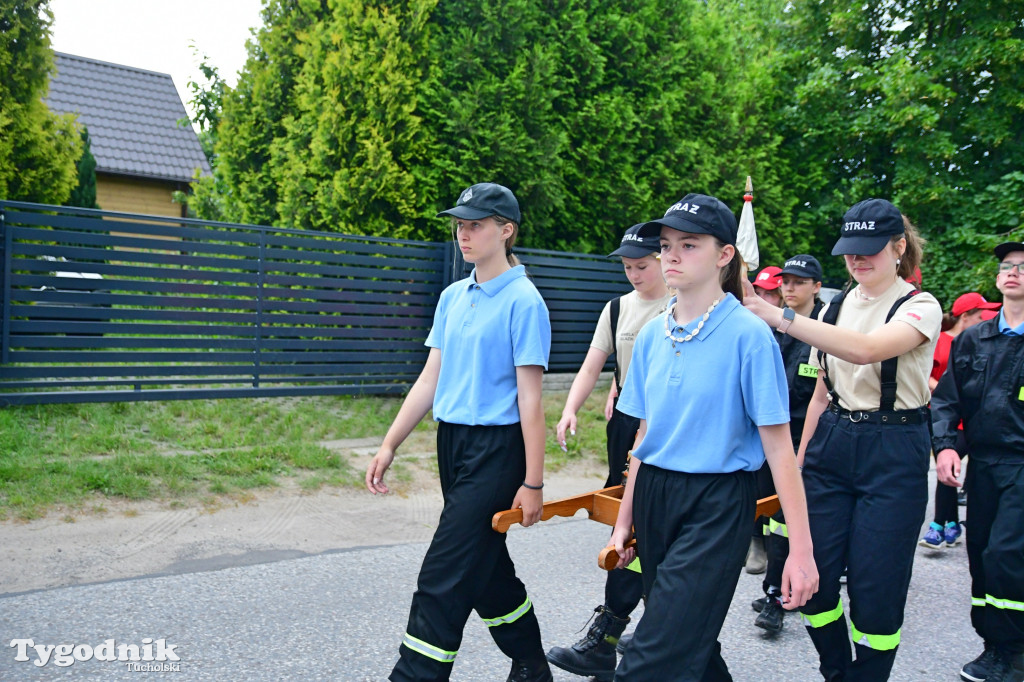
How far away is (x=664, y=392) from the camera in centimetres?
279

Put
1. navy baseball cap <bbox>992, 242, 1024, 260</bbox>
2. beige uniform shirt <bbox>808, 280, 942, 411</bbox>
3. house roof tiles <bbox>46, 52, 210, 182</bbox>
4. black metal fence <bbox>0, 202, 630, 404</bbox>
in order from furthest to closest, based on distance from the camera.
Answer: house roof tiles <bbox>46, 52, 210, 182</bbox>, black metal fence <bbox>0, 202, 630, 404</bbox>, navy baseball cap <bbox>992, 242, 1024, 260</bbox>, beige uniform shirt <bbox>808, 280, 942, 411</bbox>

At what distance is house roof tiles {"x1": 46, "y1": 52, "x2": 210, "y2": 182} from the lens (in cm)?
2169

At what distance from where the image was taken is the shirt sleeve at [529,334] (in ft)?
10.7

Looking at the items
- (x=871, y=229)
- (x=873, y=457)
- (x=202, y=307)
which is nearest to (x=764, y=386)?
(x=873, y=457)

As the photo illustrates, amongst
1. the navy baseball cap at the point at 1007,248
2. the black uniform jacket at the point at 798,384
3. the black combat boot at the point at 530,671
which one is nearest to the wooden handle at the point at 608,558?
the black combat boot at the point at 530,671

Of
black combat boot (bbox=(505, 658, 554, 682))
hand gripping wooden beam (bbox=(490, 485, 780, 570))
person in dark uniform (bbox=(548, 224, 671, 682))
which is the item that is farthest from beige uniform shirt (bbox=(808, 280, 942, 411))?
black combat boot (bbox=(505, 658, 554, 682))

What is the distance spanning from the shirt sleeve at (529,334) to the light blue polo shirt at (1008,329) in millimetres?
2486

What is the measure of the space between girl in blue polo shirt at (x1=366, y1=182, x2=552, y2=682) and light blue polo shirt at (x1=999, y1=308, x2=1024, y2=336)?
2.48m

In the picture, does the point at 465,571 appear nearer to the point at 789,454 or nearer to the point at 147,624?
the point at 789,454

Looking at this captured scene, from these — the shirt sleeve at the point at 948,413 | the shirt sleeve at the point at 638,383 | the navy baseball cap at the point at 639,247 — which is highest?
the navy baseball cap at the point at 639,247

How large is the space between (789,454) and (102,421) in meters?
6.76

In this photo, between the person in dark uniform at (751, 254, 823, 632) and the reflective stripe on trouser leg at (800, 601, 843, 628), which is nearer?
the reflective stripe on trouser leg at (800, 601, 843, 628)

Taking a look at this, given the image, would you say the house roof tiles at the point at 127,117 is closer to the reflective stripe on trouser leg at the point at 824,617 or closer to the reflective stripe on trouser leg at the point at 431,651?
the reflective stripe on trouser leg at the point at 431,651

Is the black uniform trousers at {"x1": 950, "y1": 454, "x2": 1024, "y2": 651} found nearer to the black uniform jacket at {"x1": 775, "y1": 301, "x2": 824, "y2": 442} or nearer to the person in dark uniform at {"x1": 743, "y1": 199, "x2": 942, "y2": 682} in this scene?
the person in dark uniform at {"x1": 743, "y1": 199, "x2": 942, "y2": 682}
